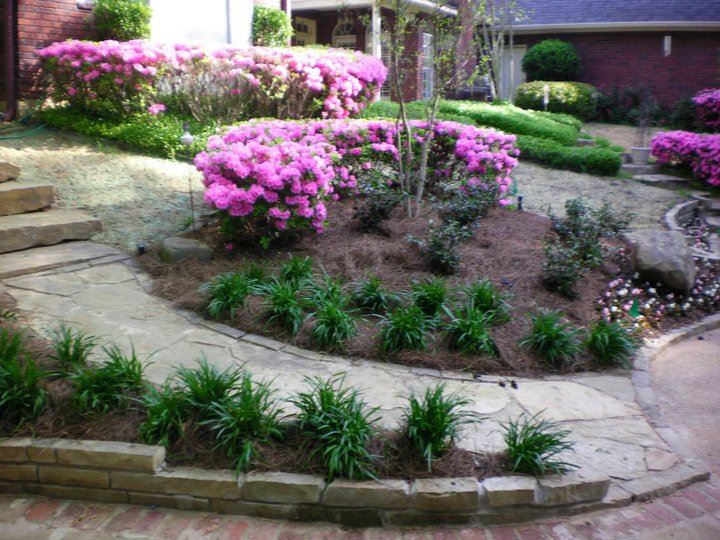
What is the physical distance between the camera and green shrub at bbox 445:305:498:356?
15.2 ft

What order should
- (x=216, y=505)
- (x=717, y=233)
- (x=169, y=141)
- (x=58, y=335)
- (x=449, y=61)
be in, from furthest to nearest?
(x=717, y=233), (x=169, y=141), (x=449, y=61), (x=58, y=335), (x=216, y=505)

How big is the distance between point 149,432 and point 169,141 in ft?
18.9

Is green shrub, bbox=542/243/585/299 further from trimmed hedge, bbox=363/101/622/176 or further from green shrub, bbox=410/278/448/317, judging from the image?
trimmed hedge, bbox=363/101/622/176

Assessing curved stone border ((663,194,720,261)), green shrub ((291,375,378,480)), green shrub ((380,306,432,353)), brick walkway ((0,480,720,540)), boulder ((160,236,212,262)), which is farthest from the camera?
curved stone border ((663,194,720,261))

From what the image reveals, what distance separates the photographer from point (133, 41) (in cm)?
925

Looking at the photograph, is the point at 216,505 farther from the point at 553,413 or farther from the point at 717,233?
the point at 717,233

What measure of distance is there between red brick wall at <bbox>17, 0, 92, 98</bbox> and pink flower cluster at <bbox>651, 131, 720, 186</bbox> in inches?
383

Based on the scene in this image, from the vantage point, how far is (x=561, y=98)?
18781 mm

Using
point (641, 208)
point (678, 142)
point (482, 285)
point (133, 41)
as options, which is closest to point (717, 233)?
point (641, 208)

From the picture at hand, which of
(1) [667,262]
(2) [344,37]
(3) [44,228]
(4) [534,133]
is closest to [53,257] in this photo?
(3) [44,228]

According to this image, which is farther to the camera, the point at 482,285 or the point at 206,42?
the point at 206,42

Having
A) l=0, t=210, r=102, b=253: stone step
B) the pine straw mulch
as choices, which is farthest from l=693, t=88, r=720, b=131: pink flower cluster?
the pine straw mulch

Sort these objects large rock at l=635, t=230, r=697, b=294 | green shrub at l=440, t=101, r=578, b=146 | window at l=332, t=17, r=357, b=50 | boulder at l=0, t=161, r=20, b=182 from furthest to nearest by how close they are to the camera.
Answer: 1. window at l=332, t=17, r=357, b=50
2. green shrub at l=440, t=101, r=578, b=146
3. boulder at l=0, t=161, r=20, b=182
4. large rock at l=635, t=230, r=697, b=294

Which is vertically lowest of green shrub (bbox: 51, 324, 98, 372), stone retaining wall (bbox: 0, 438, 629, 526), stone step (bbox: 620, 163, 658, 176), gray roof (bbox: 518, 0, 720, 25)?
stone retaining wall (bbox: 0, 438, 629, 526)
